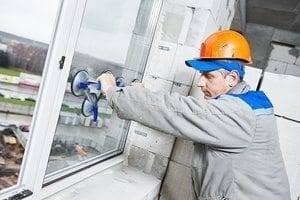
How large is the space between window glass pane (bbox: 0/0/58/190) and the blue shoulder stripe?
873mm

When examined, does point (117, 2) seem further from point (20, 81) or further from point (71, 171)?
point (71, 171)

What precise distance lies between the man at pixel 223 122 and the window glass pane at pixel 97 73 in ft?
0.97

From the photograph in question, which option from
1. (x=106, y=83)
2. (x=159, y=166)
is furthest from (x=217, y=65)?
(x=159, y=166)

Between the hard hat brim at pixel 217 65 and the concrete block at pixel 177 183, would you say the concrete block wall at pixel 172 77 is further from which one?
the hard hat brim at pixel 217 65

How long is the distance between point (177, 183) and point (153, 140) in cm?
35

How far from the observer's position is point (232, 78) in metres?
1.47

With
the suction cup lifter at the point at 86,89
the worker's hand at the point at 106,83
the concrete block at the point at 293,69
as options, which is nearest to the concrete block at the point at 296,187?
the suction cup lifter at the point at 86,89

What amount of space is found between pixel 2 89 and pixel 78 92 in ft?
1.07

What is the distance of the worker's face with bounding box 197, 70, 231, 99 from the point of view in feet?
4.78

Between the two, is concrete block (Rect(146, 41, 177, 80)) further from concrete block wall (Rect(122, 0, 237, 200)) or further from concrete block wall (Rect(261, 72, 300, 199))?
concrete block wall (Rect(261, 72, 300, 199))

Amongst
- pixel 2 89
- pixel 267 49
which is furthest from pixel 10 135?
pixel 267 49

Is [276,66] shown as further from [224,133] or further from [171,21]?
[224,133]

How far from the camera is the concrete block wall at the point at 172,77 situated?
2066 mm

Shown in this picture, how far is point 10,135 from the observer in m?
1.37
